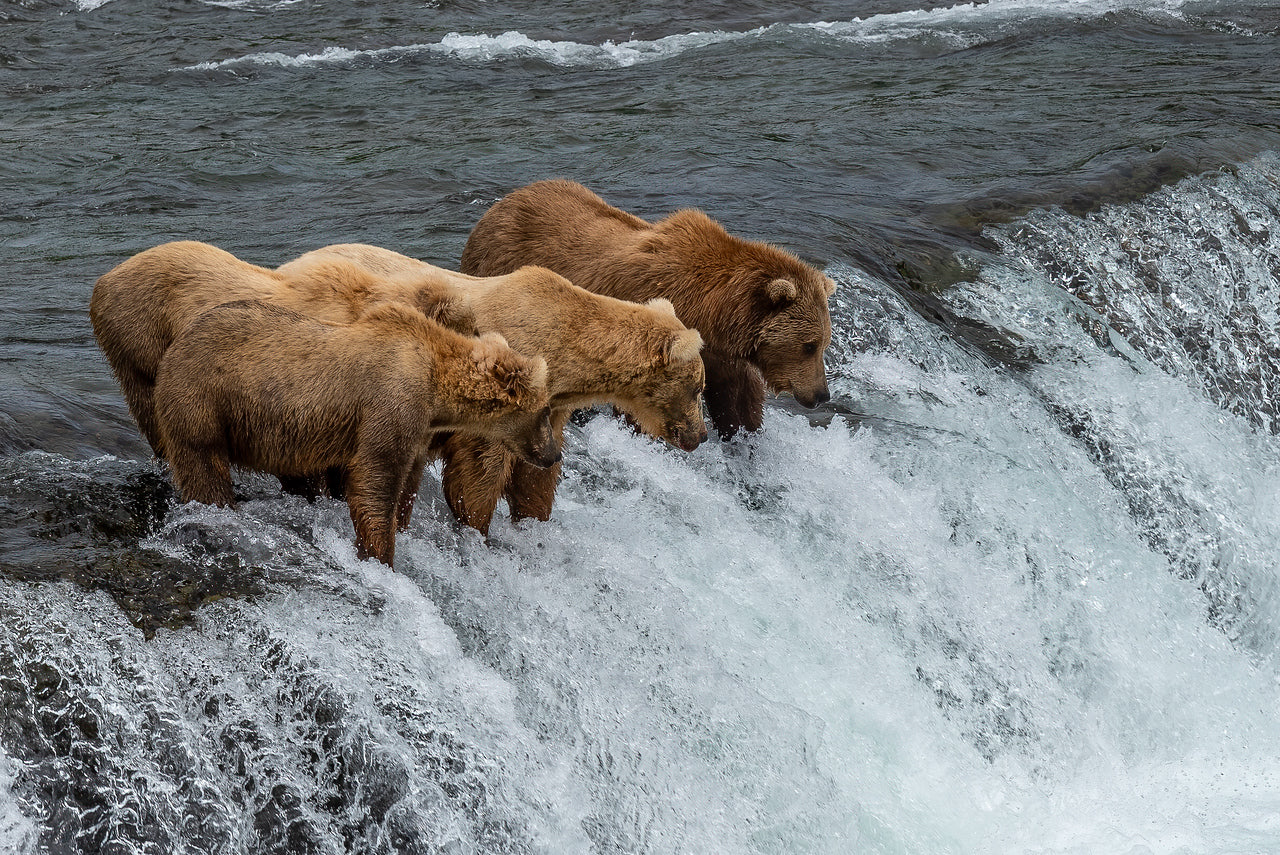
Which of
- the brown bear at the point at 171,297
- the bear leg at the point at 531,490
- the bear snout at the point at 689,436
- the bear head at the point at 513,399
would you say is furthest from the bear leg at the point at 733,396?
the brown bear at the point at 171,297

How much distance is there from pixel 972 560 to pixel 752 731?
2.23 m

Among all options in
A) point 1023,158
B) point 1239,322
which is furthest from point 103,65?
point 1239,322

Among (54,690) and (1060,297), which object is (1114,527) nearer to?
(1060,297)

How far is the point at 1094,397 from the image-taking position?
9.12 meters

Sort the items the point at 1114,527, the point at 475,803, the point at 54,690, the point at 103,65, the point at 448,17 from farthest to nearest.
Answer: the point at 448,17, the point at 103,65, the point at 1114,527, the point at 475,803, the point at 54,690

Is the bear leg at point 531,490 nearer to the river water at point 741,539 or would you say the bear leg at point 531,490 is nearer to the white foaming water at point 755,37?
the river water at point 741,539

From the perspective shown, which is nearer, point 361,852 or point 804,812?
point 361,852

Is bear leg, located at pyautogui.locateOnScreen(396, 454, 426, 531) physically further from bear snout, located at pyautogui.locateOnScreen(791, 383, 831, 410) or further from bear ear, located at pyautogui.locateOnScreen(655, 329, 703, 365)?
bear snout, located at pyautogui.locateOnScreen(791, 383, 831, 410)

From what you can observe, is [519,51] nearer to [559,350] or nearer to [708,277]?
[708,277]

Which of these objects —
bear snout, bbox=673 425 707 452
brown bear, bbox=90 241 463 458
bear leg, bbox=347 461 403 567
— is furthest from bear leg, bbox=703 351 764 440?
bear leg, bbox=347 461 403 567

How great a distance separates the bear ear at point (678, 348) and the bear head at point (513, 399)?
0.65 metres

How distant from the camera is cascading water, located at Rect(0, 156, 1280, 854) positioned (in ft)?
14.5

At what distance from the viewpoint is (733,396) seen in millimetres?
7406

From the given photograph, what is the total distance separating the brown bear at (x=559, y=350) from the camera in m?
5.67
